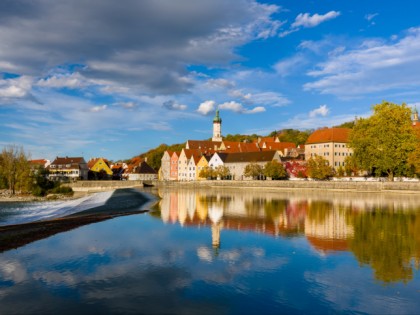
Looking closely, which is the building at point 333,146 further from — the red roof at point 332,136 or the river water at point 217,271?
the river water at point 217,271

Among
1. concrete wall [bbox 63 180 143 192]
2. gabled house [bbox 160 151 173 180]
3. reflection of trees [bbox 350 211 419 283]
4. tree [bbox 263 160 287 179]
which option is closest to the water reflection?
reflection of trees [bbox 350 211 419 283]

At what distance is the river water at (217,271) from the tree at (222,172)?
7780 cm

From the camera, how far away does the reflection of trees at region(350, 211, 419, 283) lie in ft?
52.4

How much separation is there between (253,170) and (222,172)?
40.5 feet

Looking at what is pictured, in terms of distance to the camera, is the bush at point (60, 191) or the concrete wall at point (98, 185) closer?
the bush at point (60, 191)

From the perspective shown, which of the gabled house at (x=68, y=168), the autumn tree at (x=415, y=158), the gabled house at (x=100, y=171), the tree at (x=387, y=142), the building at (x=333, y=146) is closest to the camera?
the autumn tree at (x=415, y=158)

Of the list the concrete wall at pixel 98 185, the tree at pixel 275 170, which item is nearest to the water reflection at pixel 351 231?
the tree at pixel 275 170

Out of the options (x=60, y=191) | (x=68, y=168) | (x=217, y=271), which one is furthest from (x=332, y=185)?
(x=68, y=168)

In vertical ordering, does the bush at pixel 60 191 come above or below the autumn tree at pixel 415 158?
below

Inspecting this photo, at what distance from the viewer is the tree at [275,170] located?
89.0 metres

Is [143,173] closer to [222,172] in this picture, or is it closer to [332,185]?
[222,172]

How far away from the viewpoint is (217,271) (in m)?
15.6

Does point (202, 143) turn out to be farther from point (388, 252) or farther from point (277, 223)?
point (388, 252)

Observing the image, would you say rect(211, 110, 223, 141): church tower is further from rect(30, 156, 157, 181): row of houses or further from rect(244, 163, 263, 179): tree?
rect(244, 163, 263, 179): tree
